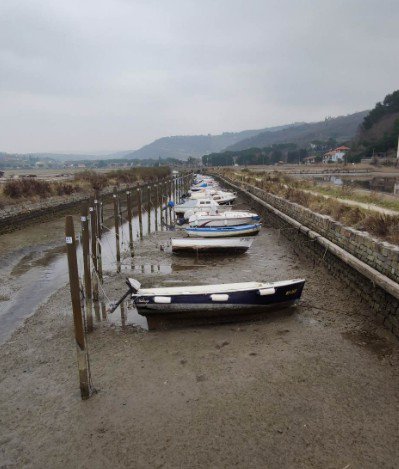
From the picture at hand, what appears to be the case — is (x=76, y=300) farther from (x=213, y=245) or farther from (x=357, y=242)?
(x=213, y=245)

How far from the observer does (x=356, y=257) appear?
37.1 feet

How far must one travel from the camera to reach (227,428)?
5719 mm

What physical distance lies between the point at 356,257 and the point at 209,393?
699cm

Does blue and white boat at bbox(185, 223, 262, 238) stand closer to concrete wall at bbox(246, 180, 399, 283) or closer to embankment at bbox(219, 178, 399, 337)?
embankment at bbox(219, 178, 399, 337)

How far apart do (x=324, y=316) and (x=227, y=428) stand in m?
4.92

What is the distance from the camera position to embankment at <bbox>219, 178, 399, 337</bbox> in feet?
28.8

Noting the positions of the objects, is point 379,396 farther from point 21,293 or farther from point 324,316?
point 21,293

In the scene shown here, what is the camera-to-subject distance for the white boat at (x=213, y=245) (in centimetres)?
1577

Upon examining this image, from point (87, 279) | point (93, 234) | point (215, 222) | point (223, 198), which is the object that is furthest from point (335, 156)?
point (87, 279)

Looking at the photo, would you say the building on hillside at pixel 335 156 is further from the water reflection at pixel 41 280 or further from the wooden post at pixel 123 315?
the wooden post at pixel 123 315

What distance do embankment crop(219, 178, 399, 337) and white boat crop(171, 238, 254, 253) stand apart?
2.79 m

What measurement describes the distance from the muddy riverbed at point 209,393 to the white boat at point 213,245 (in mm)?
5465

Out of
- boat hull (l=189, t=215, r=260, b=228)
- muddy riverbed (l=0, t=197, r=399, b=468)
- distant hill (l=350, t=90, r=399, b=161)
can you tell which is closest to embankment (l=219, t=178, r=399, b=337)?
muddy riverbed (l=0, t=197, r=399, b=468)

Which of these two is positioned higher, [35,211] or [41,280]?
[35,211]
